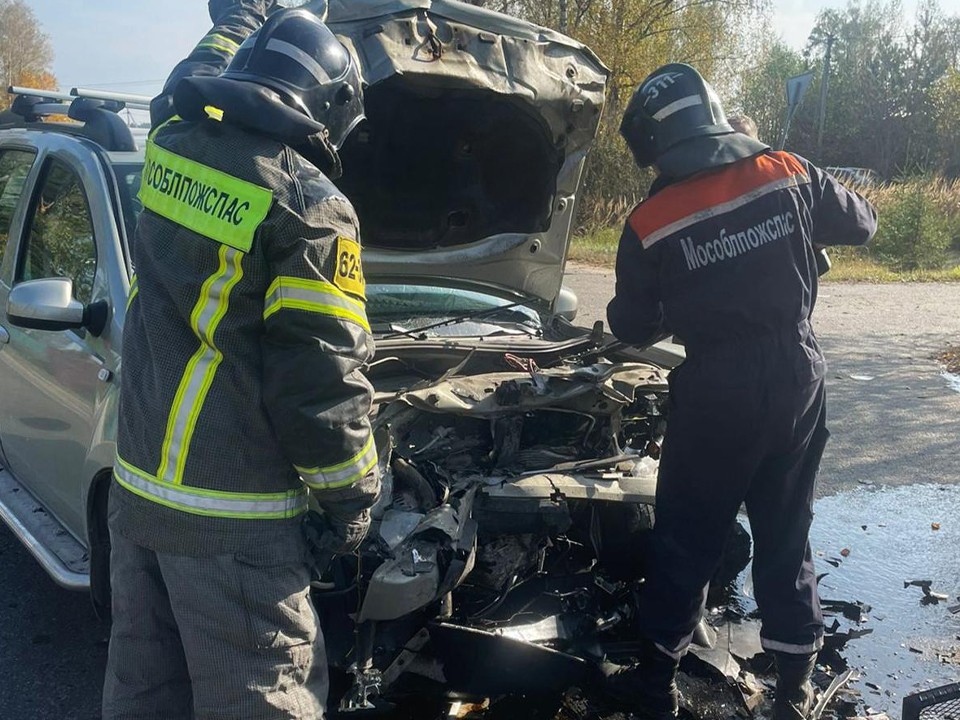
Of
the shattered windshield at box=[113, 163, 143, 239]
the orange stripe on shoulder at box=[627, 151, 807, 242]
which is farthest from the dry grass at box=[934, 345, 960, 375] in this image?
the shattered windshield at box=[113, 163, 143, 239]

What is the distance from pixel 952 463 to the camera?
221 inches

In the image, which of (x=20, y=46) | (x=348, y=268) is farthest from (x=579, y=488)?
(x=20, y=46)

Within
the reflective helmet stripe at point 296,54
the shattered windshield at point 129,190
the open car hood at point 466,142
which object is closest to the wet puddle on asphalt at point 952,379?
the open car hood at point 466,142

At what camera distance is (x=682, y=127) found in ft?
9.45

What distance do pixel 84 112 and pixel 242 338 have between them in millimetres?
2199

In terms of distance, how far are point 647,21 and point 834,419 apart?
47.7 ft

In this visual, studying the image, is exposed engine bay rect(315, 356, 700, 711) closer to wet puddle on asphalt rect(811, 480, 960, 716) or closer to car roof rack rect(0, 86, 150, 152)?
wet puddle on asphalt rect(811, 480, 960, 716)

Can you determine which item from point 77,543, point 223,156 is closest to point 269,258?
point 223,156

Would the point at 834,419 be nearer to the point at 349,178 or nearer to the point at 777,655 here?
the point at 777,655

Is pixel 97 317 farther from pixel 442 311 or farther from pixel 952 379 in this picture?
pixel 952 379

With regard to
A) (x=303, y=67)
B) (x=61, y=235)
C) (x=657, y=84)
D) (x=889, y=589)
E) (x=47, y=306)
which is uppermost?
(x=657, y=84)

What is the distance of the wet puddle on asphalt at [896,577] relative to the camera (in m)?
3.44

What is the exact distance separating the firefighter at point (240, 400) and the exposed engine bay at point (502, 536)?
46 centimetres

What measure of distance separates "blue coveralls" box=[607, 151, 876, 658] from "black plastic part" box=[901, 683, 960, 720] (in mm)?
608
